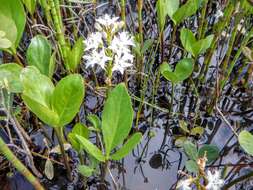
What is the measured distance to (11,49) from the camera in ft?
3.10

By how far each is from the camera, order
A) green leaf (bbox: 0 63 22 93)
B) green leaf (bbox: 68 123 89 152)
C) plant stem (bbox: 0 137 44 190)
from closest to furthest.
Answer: plant stem (bbox: 0 137 44 190)
green leaf (bbox: 0 63 22 93)
green leaf (bbox: 68 123 89 152)

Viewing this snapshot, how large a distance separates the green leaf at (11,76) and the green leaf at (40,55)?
0.25 feet

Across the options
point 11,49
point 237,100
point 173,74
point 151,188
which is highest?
point 11,49

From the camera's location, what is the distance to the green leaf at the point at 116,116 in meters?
0.81

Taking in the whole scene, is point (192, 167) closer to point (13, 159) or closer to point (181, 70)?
point (181, 70)

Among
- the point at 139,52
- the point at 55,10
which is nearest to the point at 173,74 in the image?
the point at 139,52

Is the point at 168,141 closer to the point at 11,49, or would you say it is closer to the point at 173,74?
the point at 173,74

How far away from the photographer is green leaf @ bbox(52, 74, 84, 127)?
77 centimetres

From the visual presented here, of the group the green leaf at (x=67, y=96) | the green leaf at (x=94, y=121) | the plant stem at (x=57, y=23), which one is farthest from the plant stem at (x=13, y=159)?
the plant stem at (x=57, y=23)

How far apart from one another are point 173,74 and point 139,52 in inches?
5.7

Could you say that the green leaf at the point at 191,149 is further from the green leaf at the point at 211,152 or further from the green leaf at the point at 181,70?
the green leaf at the point at 181,70

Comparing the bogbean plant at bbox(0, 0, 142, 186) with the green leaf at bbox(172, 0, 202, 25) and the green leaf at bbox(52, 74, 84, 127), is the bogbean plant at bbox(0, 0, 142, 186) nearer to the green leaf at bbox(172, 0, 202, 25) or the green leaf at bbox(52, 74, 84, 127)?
the green leaf at bbox(52, 74, 84, 127)

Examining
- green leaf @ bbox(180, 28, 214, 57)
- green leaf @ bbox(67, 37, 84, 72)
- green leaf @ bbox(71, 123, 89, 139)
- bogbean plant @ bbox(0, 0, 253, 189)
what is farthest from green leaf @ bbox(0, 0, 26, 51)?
green leaf @ bbox(180, 28, 214, 57)

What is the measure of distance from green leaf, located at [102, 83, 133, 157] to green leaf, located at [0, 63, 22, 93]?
0.20 metres
